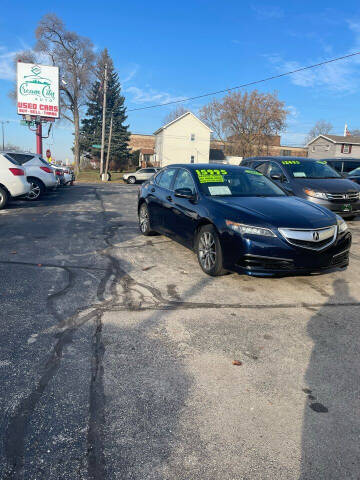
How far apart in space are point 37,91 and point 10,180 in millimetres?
22672

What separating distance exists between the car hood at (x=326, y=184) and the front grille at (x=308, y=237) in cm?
445

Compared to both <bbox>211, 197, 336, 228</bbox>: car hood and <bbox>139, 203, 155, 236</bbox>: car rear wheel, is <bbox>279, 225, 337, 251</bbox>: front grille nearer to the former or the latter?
<bbox>211, 197, 336, 228</bbox>: car hood

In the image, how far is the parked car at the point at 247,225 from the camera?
4.20 m

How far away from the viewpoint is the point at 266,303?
4.13 metres

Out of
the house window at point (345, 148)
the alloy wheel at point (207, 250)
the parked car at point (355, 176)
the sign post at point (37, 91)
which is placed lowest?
the alloy wheel at point (207, 250)

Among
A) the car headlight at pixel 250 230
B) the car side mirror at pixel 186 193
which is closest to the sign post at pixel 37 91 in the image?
the car side mirror at pixel 186 193

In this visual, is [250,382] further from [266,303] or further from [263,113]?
[263,113]

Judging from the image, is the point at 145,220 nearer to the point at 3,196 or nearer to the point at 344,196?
the point at 344,196

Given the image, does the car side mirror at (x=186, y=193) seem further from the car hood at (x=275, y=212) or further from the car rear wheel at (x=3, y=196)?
the car rear wheel at (x=3, y=196)

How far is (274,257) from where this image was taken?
4.16 m

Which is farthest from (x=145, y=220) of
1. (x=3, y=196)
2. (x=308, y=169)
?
(x=3, y=196)

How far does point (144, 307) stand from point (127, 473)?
2.17 metres

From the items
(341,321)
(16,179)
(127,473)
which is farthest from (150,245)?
(16,179)

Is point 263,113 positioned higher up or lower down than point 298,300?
higher up
